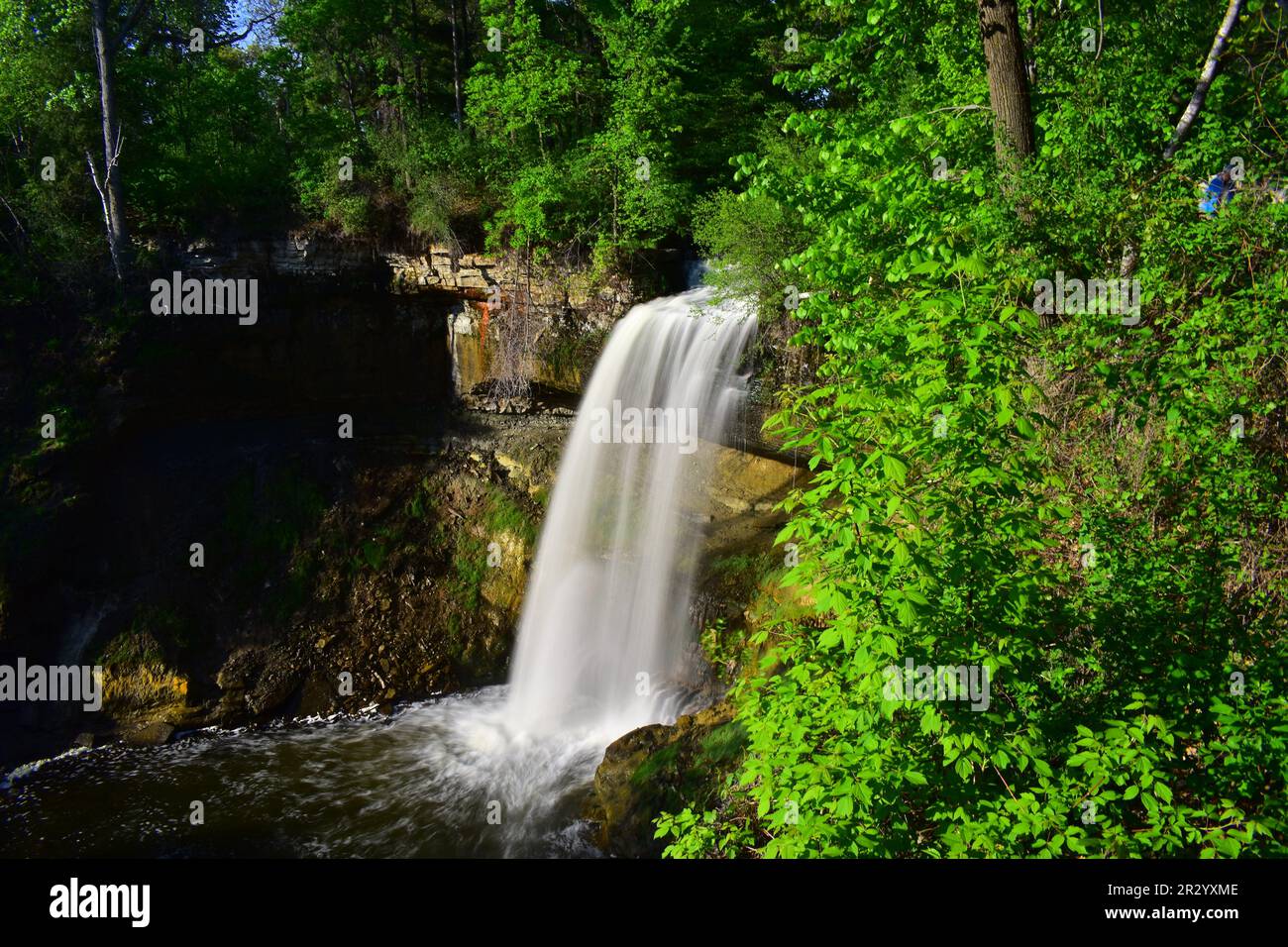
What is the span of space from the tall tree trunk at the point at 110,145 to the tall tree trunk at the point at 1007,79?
44.9 ft

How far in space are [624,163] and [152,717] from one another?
1209 cm

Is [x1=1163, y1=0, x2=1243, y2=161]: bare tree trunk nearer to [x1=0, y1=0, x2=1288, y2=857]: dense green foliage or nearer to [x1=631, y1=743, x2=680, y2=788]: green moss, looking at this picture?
[x1=0, y1=0, x2=1288, y2=857]: dense green foliage

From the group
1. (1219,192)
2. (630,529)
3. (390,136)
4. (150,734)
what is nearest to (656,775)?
(630,529)

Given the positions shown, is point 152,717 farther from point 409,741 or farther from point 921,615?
point 921,615

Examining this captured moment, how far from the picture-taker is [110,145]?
Result: 496 inches

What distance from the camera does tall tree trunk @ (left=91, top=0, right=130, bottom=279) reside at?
41.4 feet

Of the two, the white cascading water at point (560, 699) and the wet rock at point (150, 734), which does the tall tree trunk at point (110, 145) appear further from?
the white cascading water at point (560, 699)

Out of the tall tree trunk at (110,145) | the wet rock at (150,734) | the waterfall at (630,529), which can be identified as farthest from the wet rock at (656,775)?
the tall tree trunk at (110,145)

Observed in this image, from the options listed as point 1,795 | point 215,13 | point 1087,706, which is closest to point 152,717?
point 1,795

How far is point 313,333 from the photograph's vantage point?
14172 millimetres

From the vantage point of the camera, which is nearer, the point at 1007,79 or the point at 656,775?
the point at 1007,79

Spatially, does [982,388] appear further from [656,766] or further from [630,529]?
[630,529]

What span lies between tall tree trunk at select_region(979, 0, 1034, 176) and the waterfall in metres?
4.18

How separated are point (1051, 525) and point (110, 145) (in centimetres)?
1561
